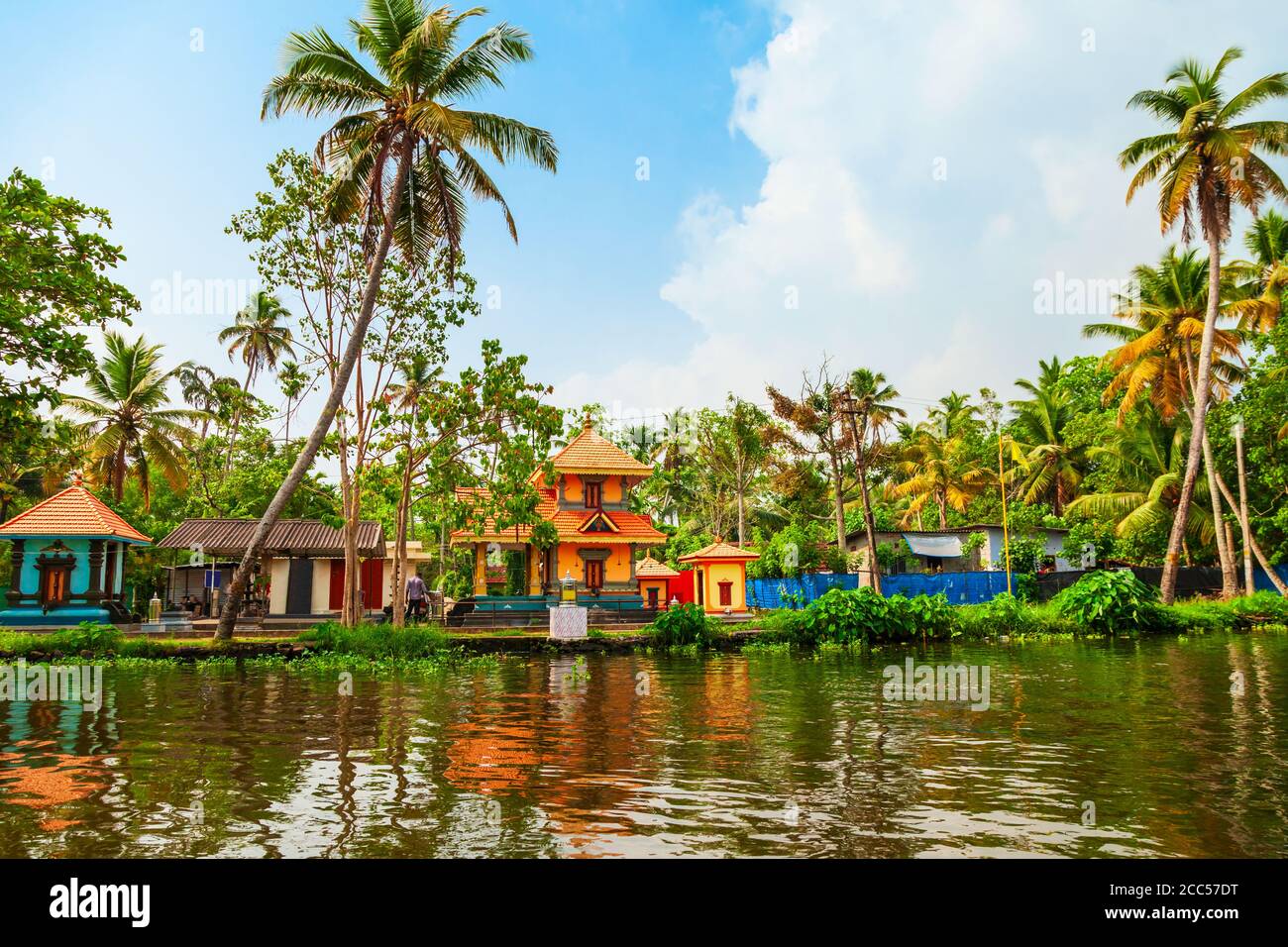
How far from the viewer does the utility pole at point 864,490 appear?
113 feet

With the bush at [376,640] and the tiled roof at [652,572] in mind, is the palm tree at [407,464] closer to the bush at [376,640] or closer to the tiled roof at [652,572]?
the bush at [376,640]

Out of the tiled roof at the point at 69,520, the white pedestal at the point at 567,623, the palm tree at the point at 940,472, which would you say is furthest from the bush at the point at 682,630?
the palm tree at the point at 940,472

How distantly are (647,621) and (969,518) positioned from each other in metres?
29.0

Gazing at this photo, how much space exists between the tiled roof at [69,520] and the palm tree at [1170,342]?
38978mm

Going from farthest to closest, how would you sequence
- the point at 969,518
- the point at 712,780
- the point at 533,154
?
the point at 969,518
the point at 533,154
the point at 712,780

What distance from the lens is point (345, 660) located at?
20.3 metres

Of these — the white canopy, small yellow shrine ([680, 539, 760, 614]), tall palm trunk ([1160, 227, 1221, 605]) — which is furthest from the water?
the white canopy

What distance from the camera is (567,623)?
24312 mm

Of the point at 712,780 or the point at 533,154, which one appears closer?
the point at 712,780

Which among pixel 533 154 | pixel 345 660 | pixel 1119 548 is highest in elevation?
pixel 533 154

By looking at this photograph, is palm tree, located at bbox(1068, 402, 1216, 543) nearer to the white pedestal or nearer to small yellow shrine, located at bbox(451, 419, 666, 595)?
small yellow shrine, located at bbox(451, 419, 666, 595)

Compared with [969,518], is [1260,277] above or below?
above
